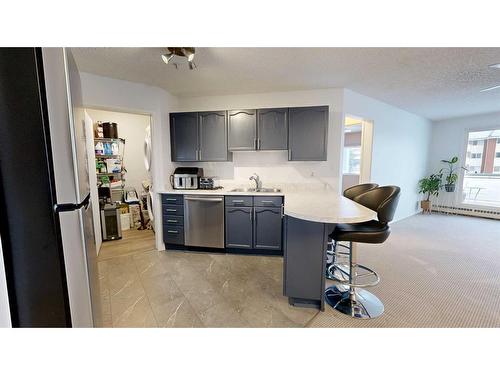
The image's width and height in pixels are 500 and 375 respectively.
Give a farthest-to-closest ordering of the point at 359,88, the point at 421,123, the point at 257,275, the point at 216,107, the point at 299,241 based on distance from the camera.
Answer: the point at 421,123 → the point at 216,107 → the point at 359,88 → the point at 257,275 → the point at 299,241

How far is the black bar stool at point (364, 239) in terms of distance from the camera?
1654 mm

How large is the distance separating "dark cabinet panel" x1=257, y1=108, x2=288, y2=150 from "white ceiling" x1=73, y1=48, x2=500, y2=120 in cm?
38

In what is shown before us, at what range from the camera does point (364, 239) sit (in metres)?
1.66

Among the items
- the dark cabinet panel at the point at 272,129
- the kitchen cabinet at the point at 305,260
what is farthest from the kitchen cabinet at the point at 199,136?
the kitchen cabinet at the point at 305,260

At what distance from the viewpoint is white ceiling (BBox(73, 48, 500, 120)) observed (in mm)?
2033

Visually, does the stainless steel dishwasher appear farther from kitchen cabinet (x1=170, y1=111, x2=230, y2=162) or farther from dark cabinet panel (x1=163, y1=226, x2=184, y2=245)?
kitchen cabinet (x1=170, y1=111, x2=230, y2=162)

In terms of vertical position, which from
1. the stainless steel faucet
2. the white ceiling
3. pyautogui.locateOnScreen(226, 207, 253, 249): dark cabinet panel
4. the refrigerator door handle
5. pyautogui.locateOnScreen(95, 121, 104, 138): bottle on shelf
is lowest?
pyautogui.locateOnScreen(226, 207, 253, 249): dark cabinet panel

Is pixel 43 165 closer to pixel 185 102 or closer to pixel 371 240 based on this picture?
pixel 371 240

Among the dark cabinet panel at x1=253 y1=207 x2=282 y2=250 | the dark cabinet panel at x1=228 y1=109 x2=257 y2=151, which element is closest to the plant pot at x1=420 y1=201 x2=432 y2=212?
the dark cabinet panel at x1=253 y1=207 x2=282 y2=250

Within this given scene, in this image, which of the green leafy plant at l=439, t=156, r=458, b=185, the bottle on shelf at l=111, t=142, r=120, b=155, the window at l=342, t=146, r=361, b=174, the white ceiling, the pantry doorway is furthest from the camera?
the window at l=342, t=146, r=361, b=174

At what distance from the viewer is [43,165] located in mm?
838

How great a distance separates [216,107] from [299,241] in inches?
101

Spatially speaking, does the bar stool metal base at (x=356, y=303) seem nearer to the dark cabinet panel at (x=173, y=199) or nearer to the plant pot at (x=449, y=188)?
the dark cabinet panel at (x=173, y=199)
